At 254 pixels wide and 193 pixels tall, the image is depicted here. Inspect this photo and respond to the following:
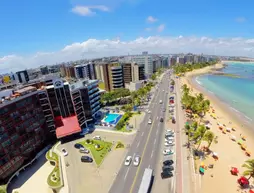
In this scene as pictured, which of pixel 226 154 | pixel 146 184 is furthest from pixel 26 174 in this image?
pixel 226 154

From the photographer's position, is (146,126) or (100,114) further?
(100,114)

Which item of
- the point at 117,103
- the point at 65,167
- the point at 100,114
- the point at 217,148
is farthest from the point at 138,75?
the point at 65,167

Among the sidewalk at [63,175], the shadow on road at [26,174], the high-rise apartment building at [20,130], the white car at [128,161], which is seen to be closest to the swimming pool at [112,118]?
the sidewalk at [63,175]

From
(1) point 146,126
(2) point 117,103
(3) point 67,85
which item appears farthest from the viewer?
(2) point 117,103

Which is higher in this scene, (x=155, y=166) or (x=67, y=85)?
(x=67, y=85)

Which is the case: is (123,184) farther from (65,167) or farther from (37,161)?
(37,161)

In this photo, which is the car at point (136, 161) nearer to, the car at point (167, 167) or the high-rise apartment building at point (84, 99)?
the car at point (167, 167)
